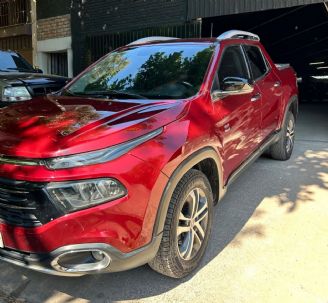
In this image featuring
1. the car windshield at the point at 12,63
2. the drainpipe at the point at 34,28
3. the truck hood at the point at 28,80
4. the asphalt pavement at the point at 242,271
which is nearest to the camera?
the asphalt pavement at the point at 242,271

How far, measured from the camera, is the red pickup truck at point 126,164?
248 cm

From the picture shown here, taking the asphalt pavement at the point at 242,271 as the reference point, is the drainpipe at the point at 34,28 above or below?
above

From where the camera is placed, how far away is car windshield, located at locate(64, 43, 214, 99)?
12.0 ft

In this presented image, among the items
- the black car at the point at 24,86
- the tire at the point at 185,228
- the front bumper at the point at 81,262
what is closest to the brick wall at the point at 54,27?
the black car at the point at 24,86

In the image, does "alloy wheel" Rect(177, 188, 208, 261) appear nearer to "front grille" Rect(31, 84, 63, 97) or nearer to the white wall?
"front grille" Rect(31, 84, 63, 97)

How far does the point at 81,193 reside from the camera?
248cm

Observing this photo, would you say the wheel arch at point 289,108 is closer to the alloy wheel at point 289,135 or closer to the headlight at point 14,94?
the alloy wheel at point 289,135

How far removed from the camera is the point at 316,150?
7.10m

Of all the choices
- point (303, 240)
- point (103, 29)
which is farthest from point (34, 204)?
point (103, 29)

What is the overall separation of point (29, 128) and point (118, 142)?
68cm

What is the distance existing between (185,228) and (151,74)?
153cm

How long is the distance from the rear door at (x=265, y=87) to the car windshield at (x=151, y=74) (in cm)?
99

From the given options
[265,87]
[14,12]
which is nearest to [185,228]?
[265,87]

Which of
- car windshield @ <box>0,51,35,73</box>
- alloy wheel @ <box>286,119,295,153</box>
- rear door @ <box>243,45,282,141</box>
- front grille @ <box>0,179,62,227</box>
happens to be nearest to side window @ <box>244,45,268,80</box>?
rear door @ <box>243,45,282,141</box>
